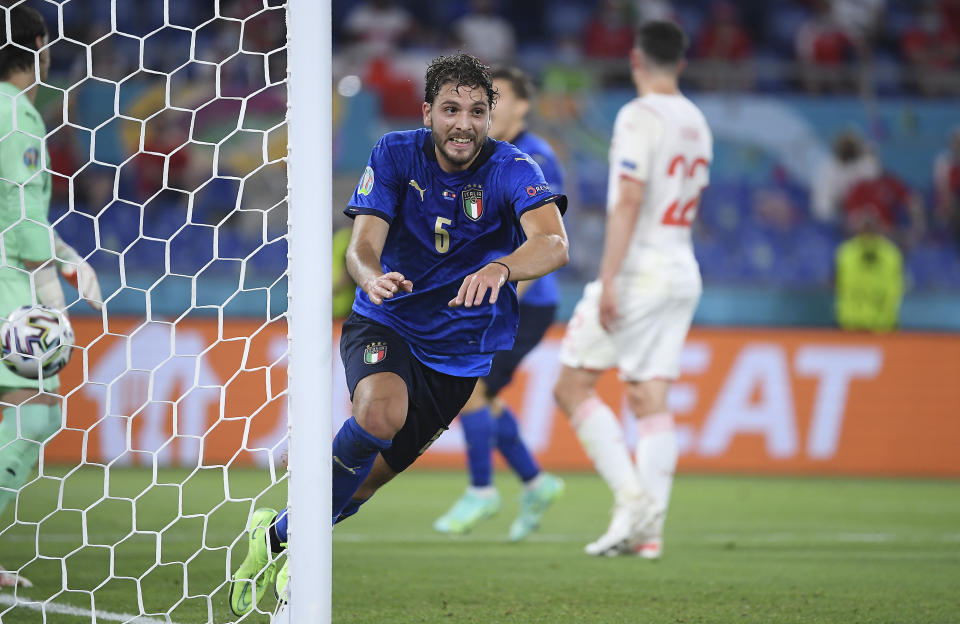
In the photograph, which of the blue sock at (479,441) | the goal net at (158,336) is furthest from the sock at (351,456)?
the blue sock at (479,441)

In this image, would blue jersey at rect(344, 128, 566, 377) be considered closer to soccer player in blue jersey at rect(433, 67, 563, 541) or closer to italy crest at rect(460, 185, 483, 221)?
italy crest at rect(460, 185, 483, 221)

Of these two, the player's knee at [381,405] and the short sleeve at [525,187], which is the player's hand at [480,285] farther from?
the player's knee at [381,405]

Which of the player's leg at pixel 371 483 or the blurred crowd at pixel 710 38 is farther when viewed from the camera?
the blurred crowd at pixel 710 38

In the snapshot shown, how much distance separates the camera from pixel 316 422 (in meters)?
3.07

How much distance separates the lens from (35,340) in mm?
3891

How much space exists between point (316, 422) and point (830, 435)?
7149 mm

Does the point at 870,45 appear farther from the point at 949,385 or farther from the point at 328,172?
the point at 328,172

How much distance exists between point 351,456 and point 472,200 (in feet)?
2.81

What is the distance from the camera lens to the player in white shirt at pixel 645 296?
5.25 metres

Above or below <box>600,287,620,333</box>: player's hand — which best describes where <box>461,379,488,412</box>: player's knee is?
below

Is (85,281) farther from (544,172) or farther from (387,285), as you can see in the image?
(544,172)

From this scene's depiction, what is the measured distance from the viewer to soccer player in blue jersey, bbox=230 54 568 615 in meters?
3.52

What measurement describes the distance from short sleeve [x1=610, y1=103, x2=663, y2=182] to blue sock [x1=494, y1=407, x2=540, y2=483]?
148 cm

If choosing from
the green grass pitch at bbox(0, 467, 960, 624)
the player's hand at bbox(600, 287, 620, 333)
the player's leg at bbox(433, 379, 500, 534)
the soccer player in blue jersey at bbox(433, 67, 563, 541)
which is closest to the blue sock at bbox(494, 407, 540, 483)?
the soccer player in blue jersey at bbox(433, 67, 563, 541)
